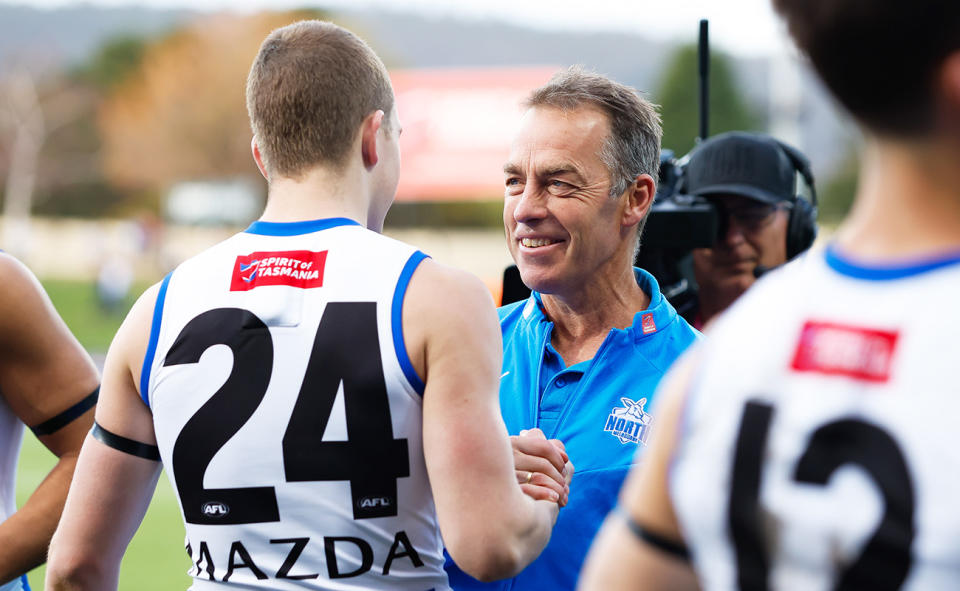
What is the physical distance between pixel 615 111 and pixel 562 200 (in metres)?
0.26

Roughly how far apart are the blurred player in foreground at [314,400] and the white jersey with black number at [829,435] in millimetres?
682

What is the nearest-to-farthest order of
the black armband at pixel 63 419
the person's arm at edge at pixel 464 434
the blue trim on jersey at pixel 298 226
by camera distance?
the person's arm at edge at pixel 464 434 < the blue trim on jersey at pixel 298 226 < the black armband at pixel 63 419

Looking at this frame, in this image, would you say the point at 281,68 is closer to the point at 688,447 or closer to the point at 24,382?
the point at 24,382

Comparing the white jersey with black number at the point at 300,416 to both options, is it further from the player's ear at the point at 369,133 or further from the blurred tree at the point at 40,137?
the blurred tree at the point at 40,137

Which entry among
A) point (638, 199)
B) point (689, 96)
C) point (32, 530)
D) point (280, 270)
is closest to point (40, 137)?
point (689, 96)

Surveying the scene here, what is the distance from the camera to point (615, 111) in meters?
2.47

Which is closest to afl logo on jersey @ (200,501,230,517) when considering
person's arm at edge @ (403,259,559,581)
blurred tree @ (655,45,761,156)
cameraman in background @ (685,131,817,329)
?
person's arm at edge @ (403,259,559,581)

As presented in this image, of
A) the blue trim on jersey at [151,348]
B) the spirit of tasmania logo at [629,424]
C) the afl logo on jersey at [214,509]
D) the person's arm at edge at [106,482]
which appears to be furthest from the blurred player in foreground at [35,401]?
the spirit of tasmania logo at [629,424]

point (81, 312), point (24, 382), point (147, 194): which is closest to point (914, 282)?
point (24, 382)

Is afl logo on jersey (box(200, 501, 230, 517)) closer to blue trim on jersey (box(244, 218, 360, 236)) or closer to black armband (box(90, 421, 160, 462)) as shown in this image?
black armband (box(90, 421, 160, 462))

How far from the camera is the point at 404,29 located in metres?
117

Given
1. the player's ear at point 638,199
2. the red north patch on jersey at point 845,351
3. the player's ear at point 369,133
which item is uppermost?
the player's ear at point 369,133

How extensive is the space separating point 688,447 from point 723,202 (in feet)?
8.84

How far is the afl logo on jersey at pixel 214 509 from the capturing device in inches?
67.9
